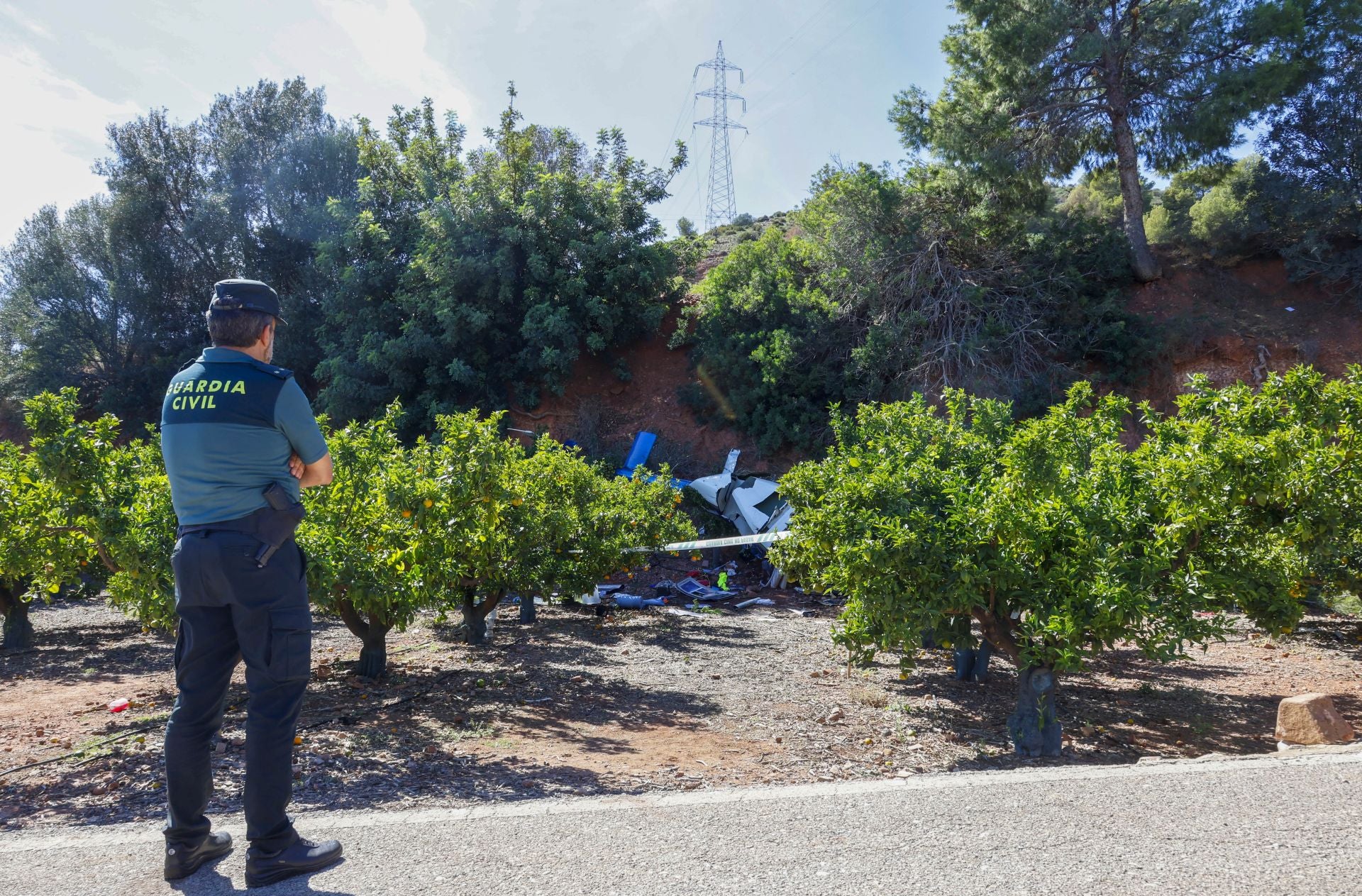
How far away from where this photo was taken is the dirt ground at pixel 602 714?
4637mm

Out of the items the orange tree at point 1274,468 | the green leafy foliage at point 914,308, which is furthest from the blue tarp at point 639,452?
the orange tree at point 1274,468

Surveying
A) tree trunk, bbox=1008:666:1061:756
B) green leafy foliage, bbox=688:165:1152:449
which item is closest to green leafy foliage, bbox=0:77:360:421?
green leafy foliage, bbox=688:165:1152:449

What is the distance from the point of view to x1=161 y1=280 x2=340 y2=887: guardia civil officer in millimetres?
3000

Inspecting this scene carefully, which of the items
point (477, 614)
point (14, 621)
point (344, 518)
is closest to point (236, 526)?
point (344, 518)

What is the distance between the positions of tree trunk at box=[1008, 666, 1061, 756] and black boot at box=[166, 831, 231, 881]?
4.58 metres

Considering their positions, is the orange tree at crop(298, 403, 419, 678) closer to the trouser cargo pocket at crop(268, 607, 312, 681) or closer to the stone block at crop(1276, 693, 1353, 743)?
the trouser cargo pocket at crop(268, 607, 312, 681)

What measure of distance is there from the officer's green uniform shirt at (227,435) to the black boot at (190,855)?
3.54ft

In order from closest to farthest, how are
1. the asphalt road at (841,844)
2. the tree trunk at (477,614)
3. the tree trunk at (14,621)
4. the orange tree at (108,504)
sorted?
the asphalt road at (841,844) < the orange tree at (108,504) < the tree trunk at (477,614) < the tree trunk at (14,621)

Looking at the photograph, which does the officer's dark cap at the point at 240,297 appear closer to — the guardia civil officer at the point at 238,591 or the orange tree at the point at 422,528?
the guardia civil officer at the point at 238,591

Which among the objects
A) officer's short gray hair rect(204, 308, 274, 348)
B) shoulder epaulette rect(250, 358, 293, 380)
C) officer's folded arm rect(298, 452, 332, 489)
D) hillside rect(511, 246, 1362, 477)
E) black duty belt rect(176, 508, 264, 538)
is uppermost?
hillside rect(511, 246, 1362, 477)

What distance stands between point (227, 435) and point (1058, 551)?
4634mm

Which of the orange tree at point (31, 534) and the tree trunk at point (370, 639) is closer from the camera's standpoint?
the tree trunk at point (370, 639)

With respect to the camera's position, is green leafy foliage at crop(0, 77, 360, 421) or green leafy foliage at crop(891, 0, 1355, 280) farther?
green leafy foliage at crop(0, 77, 360, 421)

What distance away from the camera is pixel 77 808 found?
4.15 m
